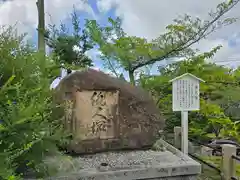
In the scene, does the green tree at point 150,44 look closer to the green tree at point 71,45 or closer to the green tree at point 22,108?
the green tree at point 71,45

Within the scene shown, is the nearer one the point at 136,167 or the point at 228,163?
the point at 136,167

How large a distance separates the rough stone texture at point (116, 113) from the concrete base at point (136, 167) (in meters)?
0.20

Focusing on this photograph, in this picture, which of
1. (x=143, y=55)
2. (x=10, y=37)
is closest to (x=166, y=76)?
(x=143, y=55)

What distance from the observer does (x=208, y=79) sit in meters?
6.12

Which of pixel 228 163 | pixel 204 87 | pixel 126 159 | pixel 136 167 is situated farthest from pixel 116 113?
pixel 204 87

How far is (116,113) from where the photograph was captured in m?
4.12

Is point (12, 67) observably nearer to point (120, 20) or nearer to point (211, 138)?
point (120, 20)

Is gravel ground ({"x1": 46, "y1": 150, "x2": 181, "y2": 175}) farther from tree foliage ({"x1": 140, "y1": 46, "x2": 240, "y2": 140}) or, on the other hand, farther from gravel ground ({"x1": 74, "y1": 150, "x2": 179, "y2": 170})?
tree foliage ({"x1": 140, "y1": 46, "x2": 240, "y2": 140})

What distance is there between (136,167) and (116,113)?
1.00 m

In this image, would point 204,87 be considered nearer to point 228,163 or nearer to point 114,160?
point 228,163

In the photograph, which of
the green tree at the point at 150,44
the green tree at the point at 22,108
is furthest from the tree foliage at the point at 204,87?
the green tree at the point at 22,108

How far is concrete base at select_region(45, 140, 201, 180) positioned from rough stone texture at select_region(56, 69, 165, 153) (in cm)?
20

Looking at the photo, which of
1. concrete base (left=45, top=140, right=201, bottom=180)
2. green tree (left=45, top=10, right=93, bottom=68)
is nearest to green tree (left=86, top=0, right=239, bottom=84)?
green tree (left=45, top=10, right=93, bottom=68)

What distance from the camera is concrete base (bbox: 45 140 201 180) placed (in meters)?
3.19
